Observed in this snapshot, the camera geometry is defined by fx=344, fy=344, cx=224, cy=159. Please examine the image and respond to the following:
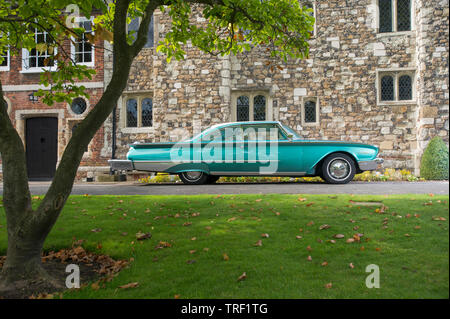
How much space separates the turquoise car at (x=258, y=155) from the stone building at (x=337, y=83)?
175 inches

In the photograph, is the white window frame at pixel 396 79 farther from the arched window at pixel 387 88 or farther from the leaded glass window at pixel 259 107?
the leaded glass window at pixel 259 107

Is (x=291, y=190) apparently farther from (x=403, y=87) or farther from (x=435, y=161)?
(x=403, y=87)

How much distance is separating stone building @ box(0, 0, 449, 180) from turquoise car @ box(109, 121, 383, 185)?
4.45 m

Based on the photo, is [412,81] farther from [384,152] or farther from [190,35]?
[190,35]

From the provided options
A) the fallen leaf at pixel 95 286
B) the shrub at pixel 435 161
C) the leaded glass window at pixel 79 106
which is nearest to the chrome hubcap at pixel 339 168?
the shrub at pixel 435 161

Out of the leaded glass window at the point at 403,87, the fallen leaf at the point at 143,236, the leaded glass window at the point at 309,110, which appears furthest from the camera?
the leaded glass window at the point at 309,110

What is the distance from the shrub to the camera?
11.1 m

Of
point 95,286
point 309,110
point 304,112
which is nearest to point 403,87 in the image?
point 309,110

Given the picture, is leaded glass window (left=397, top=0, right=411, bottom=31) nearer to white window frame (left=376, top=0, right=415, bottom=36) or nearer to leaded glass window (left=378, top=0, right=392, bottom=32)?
white window frame (left=376, top=0, right=415, bottom=36)

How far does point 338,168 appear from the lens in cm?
867

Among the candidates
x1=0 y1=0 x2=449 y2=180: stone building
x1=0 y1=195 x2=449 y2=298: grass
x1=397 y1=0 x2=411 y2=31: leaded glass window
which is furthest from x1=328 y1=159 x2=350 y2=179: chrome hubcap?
x1=397 y1=0 x2=411 y2=31: leaded glass window

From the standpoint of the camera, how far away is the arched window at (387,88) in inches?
519

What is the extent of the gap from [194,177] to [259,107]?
18.6ft

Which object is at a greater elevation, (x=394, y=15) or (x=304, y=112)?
(x=394, y=15)
